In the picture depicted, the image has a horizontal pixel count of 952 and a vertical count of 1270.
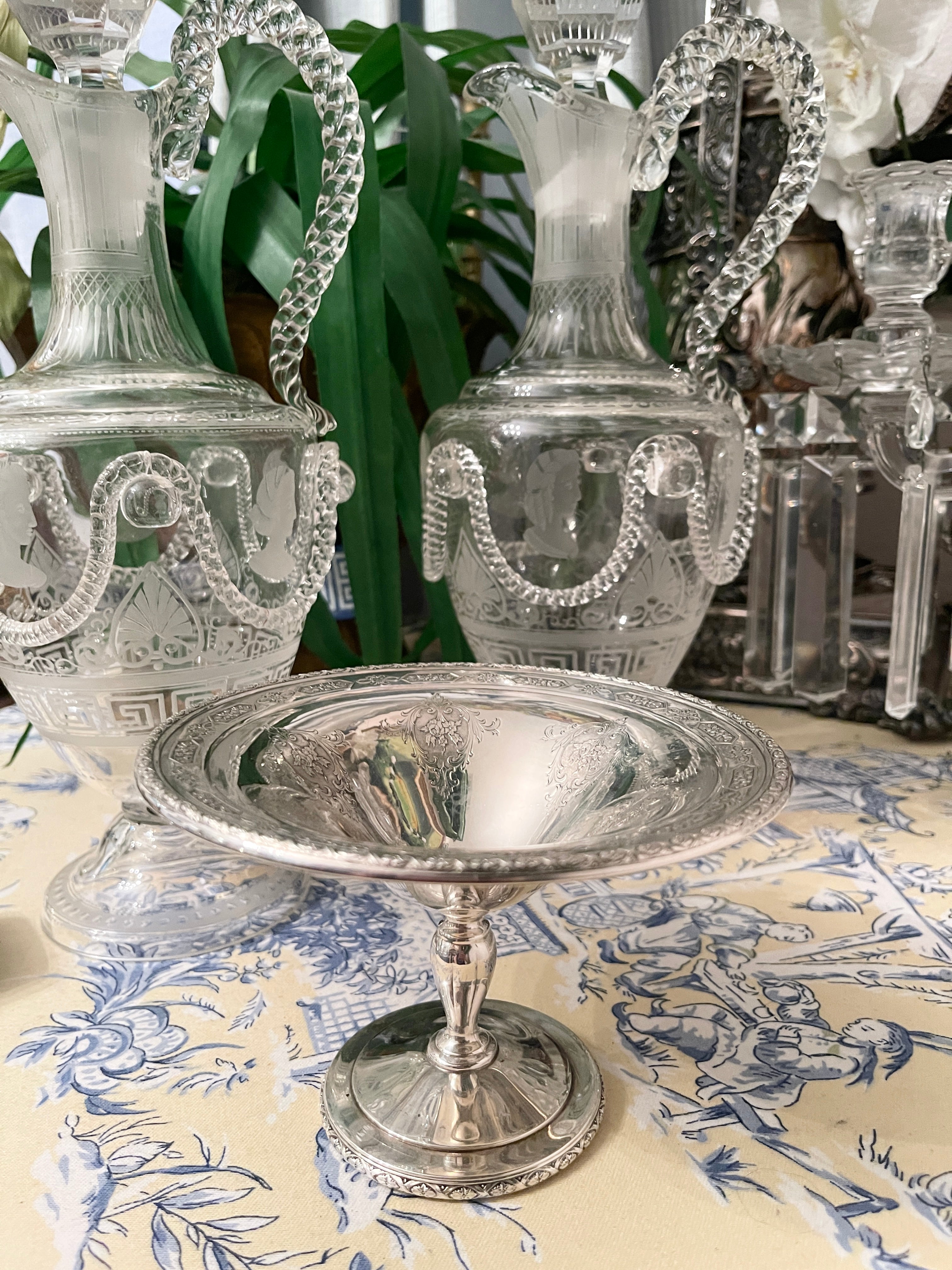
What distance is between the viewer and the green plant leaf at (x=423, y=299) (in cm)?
62

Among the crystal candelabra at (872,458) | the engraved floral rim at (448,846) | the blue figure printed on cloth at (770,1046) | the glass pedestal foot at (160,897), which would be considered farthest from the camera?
the crystal candelabra at (872,458)

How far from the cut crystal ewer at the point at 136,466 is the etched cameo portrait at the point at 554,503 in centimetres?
12

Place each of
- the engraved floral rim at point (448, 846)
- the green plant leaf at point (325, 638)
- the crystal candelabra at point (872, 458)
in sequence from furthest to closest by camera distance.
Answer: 1. the green plant leaf at point (325, 638)
2. the crystal candelabra at point (872, 458)
3. the engraved floral rim at point (448, 846)

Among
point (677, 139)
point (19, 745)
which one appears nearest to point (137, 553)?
point (19, 745)

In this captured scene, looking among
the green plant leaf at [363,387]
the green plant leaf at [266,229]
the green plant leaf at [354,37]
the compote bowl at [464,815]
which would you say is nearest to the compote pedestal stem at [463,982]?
the compote bowl at [464,815]

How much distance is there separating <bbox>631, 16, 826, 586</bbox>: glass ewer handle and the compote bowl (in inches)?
8.3

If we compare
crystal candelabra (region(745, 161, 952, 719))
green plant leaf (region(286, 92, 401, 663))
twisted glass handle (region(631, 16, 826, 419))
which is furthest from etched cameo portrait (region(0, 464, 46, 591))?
crystal candelabra (region(745, 161, 952, 719))

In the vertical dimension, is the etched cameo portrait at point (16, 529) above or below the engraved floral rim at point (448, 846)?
above

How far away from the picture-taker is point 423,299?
62 centimetres

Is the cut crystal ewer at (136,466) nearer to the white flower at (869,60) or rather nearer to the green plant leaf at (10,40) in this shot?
the green plant leaf at (10,40)

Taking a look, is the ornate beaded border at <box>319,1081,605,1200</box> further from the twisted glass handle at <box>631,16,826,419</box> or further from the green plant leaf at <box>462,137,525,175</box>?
the green plant leaf at <box>462,137,525,175</box>

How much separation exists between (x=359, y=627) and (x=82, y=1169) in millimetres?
390

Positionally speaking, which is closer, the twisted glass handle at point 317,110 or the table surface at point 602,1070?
the table surface at point 602,1070

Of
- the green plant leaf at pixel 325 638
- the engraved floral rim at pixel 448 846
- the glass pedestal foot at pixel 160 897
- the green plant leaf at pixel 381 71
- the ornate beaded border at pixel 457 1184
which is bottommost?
the glass pedestal foot at pixel 160 897
